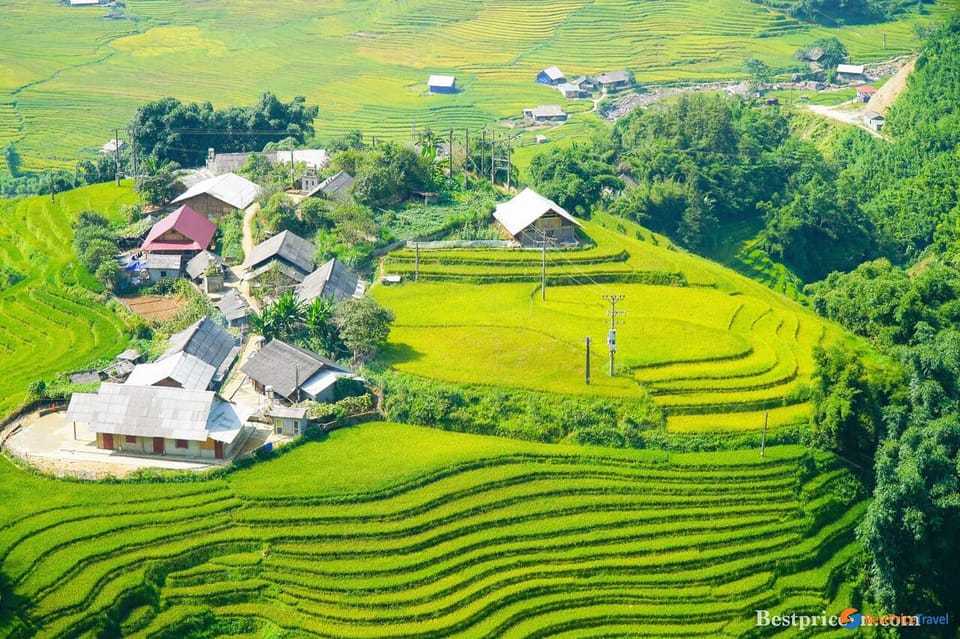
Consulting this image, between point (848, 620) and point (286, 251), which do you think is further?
point (286, 251)

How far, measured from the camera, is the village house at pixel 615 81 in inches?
4350

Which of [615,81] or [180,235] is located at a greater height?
[180,235]

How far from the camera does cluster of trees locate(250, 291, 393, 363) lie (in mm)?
46781

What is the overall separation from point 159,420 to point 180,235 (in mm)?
20283

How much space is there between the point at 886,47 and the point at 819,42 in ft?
25.9

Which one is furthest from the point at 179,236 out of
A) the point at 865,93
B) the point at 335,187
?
the point at 865,93

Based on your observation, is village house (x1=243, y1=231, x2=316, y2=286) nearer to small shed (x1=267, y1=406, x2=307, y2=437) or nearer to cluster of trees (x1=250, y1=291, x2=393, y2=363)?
cluster of trees (x1=250, y1=291, x2=393, y2=363)

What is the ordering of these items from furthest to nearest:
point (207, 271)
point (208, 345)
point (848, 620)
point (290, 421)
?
1. point (207, 271)
2. point (208, 345)
3. point (290, 421)
4. point (848, 620)

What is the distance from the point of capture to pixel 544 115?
103 meters

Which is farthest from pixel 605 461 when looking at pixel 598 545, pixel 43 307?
pixel 43 307

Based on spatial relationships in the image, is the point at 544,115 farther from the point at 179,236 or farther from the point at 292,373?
the point at 292,373

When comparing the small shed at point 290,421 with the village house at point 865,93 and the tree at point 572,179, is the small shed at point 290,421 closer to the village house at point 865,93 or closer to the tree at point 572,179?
the tree at point 572,179

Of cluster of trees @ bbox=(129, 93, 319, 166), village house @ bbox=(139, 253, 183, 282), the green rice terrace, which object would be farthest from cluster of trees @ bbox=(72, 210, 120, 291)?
cluster of trees @ bbox=(129, 93, 319, 166)

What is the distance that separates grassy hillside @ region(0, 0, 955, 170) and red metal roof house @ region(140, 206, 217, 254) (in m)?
41.3
